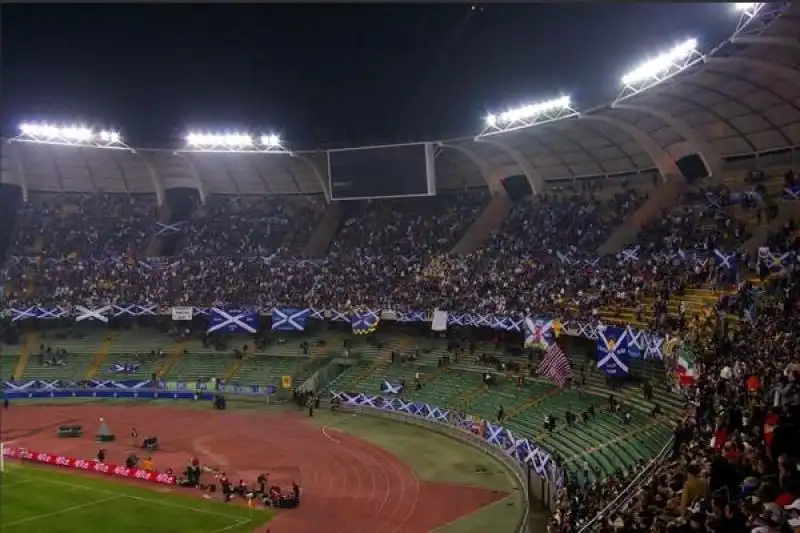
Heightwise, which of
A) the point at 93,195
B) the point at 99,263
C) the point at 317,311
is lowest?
the point at 317,311

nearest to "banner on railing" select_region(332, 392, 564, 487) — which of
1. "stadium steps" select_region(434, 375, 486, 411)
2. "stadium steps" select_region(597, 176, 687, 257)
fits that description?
"stadium steps" select_region(434, 375, 486, 411)

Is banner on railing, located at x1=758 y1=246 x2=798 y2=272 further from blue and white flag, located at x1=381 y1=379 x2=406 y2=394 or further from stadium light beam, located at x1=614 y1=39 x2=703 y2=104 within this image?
blue and white flag, located at x1=381 y1=379 x2=406 y2=394

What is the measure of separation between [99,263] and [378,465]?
30022mm

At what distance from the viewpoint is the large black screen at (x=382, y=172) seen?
4450 cm

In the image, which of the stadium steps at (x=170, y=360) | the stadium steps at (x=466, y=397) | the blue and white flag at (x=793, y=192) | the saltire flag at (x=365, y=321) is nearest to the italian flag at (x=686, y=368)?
the blue and white flag at (x=793, y=192)

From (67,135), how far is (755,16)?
37245 millimetres

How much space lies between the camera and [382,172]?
45.2 m

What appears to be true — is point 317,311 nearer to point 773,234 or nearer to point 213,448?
point 213,448

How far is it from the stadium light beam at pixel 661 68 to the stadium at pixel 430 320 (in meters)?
0.15

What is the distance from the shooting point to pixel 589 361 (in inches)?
1358

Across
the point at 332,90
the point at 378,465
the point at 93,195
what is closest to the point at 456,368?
the point at 378,465

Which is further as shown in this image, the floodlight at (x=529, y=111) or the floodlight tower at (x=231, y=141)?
the floodlight tower at (x=231, y=141)

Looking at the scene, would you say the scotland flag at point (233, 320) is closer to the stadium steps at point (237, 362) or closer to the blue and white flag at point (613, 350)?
the stadium steps at point (237, 362)

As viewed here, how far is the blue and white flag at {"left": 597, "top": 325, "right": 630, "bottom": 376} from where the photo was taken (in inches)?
1121
